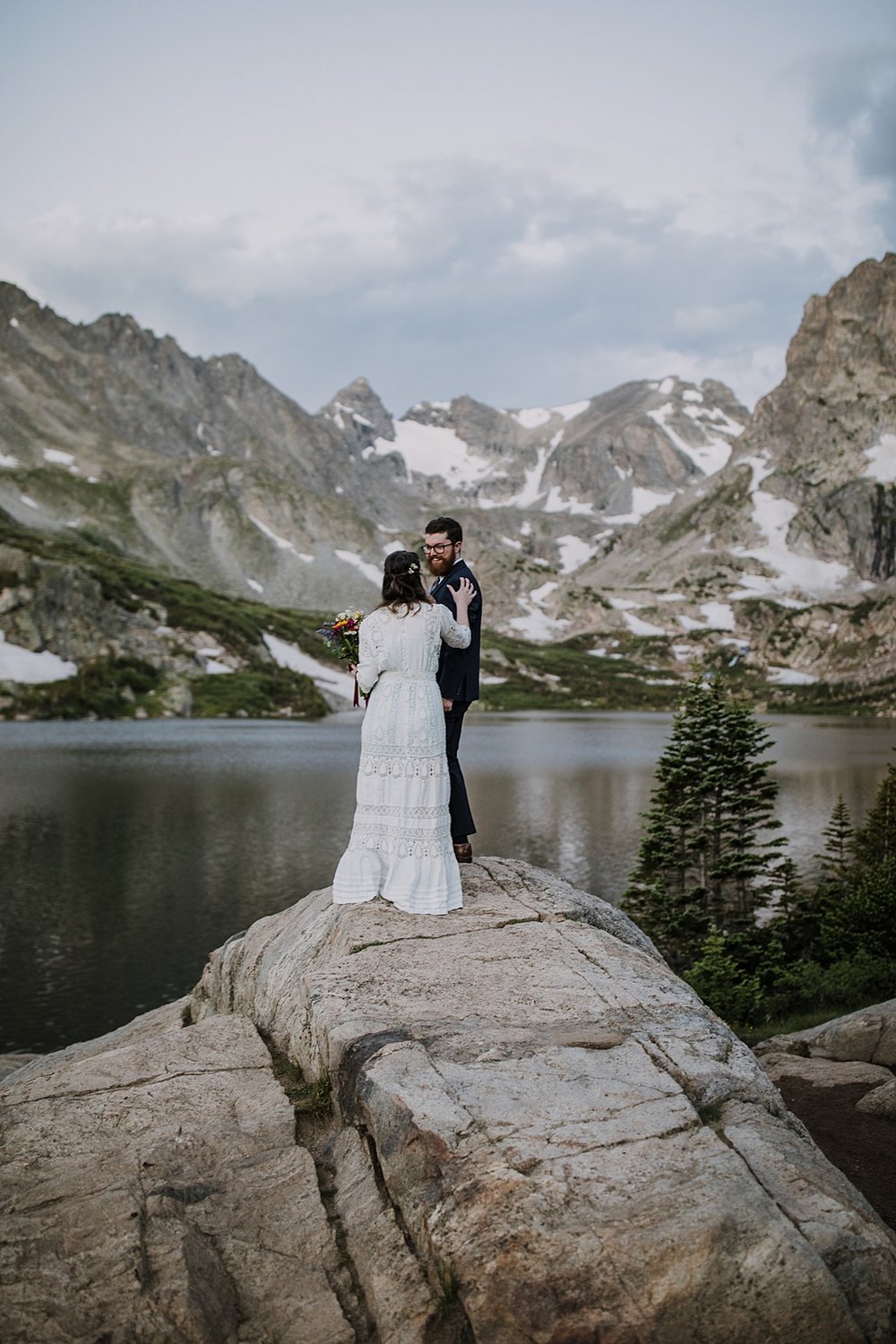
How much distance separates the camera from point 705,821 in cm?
3628

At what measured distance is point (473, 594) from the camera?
40.1ft

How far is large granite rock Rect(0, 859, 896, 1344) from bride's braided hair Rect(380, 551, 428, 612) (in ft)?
14.5

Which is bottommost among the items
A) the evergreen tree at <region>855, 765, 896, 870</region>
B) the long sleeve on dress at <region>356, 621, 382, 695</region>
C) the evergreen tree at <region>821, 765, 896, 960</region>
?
the evergreen tree at <region>821, 765, 896, 960</region>

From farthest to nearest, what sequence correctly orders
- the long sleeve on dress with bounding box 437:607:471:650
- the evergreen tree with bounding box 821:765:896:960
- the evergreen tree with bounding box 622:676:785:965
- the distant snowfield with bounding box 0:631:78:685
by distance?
the distant snowfield with bounding box 0:631:78:685
the evergreen tree with bounding box 622:676:785:965
the evergreen tree with bounding box 821:765:896:960
the long sleeve on dress with bounding box 437:607:471:650

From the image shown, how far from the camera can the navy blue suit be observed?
12.1m

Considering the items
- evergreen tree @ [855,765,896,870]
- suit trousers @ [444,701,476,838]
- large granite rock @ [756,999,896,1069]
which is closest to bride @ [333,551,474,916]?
suit trousers @ [444,701,476,838]

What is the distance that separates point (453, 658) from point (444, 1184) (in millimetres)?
7094

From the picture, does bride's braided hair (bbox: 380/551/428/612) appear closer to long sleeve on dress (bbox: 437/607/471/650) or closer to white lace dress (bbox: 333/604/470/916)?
white lace dress (bbox: 333/604/470/916)

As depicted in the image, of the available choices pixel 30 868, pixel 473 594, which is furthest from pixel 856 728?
pixel 473 594

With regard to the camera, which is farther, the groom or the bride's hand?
the groom

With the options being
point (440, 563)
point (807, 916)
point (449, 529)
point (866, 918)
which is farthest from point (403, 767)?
point (807, 916)


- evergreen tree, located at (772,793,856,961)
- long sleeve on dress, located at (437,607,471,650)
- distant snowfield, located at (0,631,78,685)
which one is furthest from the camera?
distant snowfield, located at (0,631,78,685)

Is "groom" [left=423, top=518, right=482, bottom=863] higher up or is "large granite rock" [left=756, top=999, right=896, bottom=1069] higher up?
"groom" [left=423, top=518, right=482, bottom=863]

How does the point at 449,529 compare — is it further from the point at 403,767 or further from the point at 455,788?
the point at 455,788
